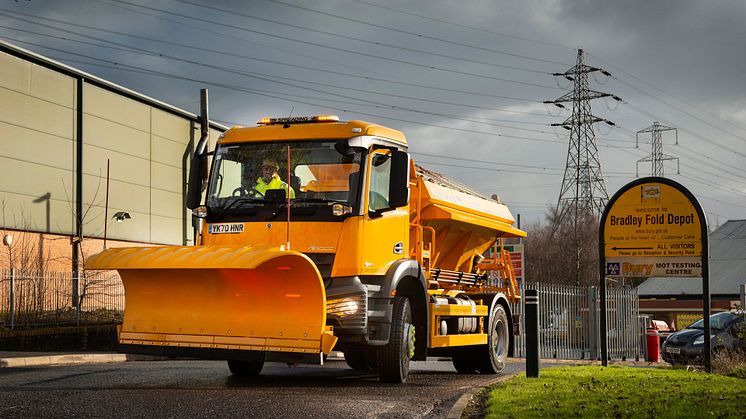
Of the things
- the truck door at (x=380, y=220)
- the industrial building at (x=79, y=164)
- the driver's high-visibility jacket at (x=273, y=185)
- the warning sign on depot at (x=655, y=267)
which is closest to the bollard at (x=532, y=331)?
the truck door at (x=380, y=220)

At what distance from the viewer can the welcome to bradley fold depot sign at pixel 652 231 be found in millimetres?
17609

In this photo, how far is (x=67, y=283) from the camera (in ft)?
88.6

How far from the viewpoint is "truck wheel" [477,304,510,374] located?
54.1 feet

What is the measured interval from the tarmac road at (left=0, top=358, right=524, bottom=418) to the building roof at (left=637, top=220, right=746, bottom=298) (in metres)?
42.6

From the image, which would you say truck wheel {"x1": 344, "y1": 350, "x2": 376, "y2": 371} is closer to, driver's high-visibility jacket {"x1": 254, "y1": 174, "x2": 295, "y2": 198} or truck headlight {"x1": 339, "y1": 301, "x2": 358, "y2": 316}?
truck headlight {"x1": 339, "y1": 301, "x2": 358, "y2": 316}

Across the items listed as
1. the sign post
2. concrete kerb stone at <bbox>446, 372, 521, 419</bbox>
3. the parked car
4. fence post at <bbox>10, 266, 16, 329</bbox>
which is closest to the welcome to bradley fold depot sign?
the sign post

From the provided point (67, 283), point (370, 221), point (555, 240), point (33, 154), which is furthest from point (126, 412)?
point (555, 240)

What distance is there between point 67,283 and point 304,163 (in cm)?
1631

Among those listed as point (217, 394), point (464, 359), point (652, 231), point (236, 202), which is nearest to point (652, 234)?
point (652, 231)

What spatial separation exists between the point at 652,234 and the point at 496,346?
144 inches

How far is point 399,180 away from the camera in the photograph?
499 inches

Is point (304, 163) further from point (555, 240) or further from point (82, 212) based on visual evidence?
point (555, 240)

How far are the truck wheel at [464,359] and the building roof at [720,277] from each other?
131 feet

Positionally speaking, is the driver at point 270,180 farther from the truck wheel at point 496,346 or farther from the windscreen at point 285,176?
the truck wheel at point 496,346
